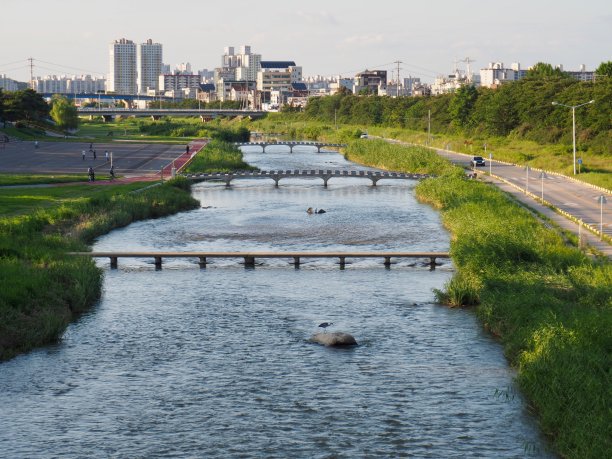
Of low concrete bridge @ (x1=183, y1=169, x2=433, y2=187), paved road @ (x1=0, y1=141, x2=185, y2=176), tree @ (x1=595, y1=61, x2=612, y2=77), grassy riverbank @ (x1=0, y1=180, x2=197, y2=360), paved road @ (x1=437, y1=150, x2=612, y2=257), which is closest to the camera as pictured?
grassy riverbank @ (x1=0, y1=180, x2=197, y2=360)

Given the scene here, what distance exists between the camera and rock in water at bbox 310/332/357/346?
36844mm

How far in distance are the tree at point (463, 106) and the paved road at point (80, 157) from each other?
51.8m

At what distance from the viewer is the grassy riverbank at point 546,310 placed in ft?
87.0

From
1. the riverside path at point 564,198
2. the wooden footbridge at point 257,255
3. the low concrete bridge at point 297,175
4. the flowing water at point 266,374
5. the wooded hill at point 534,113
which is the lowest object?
the flowing water at point 266,374

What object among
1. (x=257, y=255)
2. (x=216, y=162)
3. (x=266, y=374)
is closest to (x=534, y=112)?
(x=216, y=162)

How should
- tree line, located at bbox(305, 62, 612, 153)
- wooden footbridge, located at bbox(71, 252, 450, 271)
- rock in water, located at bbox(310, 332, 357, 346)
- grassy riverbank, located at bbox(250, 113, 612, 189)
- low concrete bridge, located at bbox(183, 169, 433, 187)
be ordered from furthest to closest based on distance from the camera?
1. tree line, located at bbox(305, 62, 612, 153)
2. grassy riverbank, located at bbox(250, 113, 612, 189)
3. low concrete bridge, located at bbox(183, 169, 433, 187)
4. wooden footbridge, located at bbox(71, 252, 450, 271)
5. rock in water, located at bbox(310, 332, 357, 346)

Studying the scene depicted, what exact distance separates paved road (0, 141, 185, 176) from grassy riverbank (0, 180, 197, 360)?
69.2 feet

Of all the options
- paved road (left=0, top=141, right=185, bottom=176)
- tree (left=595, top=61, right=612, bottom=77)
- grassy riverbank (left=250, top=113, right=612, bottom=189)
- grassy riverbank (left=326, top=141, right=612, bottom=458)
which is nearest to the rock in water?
grassy riverbank (left=326, top=141, right=612, bottom=458)

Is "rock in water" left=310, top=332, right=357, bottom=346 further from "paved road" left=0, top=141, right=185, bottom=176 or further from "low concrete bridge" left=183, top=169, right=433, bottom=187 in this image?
"paved road" left=0, top=141, right=185, bottom=176

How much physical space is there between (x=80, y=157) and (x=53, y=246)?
249 feet

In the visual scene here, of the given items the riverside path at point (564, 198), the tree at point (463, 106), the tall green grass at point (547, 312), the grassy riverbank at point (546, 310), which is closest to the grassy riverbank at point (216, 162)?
the riverside path at point (564, 198)

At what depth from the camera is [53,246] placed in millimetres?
52031

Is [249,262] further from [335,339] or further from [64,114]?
[64,114]

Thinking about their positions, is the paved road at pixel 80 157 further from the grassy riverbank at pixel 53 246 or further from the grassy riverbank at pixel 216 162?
the grassy riverbank at pixel 53 246
